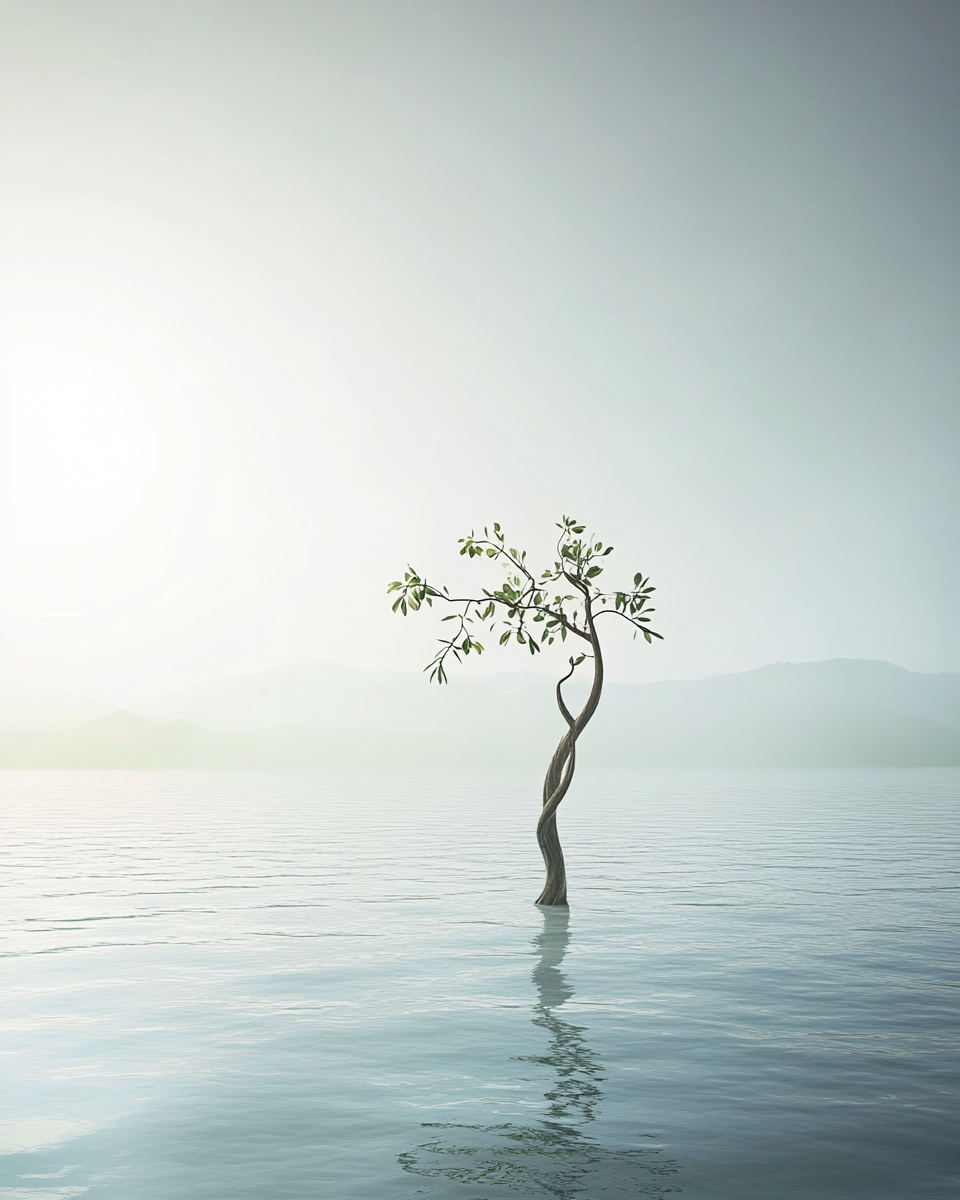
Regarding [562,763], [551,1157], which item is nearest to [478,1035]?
[551,1157]

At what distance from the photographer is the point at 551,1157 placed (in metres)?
6.32

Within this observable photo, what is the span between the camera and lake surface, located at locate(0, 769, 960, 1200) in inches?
249

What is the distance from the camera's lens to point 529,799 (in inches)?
2474

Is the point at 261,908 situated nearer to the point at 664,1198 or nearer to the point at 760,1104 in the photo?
the point at 760,1104

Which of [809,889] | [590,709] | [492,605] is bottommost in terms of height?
[809,889]

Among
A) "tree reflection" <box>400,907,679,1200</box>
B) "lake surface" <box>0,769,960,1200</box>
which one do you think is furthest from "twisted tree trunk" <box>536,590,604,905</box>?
"tree reflection" <box>400,907,679,1200</box>

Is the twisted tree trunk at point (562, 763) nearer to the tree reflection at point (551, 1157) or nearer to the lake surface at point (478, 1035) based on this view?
the lake surface at point (478, 1035)

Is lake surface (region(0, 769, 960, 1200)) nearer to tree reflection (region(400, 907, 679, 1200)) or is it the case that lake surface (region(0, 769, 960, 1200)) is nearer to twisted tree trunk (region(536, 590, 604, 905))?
tree reflection (region(400, 907, 679, 1200))

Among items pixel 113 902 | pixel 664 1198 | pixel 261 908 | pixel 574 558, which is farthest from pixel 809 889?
pixel 664 1198

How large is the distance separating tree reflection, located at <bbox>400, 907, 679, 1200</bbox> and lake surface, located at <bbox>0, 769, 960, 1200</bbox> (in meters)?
0.02

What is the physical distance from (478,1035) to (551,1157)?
3.16m

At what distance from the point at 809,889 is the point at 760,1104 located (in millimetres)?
13603

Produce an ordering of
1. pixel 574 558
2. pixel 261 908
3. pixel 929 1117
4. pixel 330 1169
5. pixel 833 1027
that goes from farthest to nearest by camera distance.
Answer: pixel 261 908 < pixel 574 558 < pixel 833 1027 < pixel 929 1117 < pixel 330 1169

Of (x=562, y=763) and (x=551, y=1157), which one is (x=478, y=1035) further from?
(x=562, y=763)
